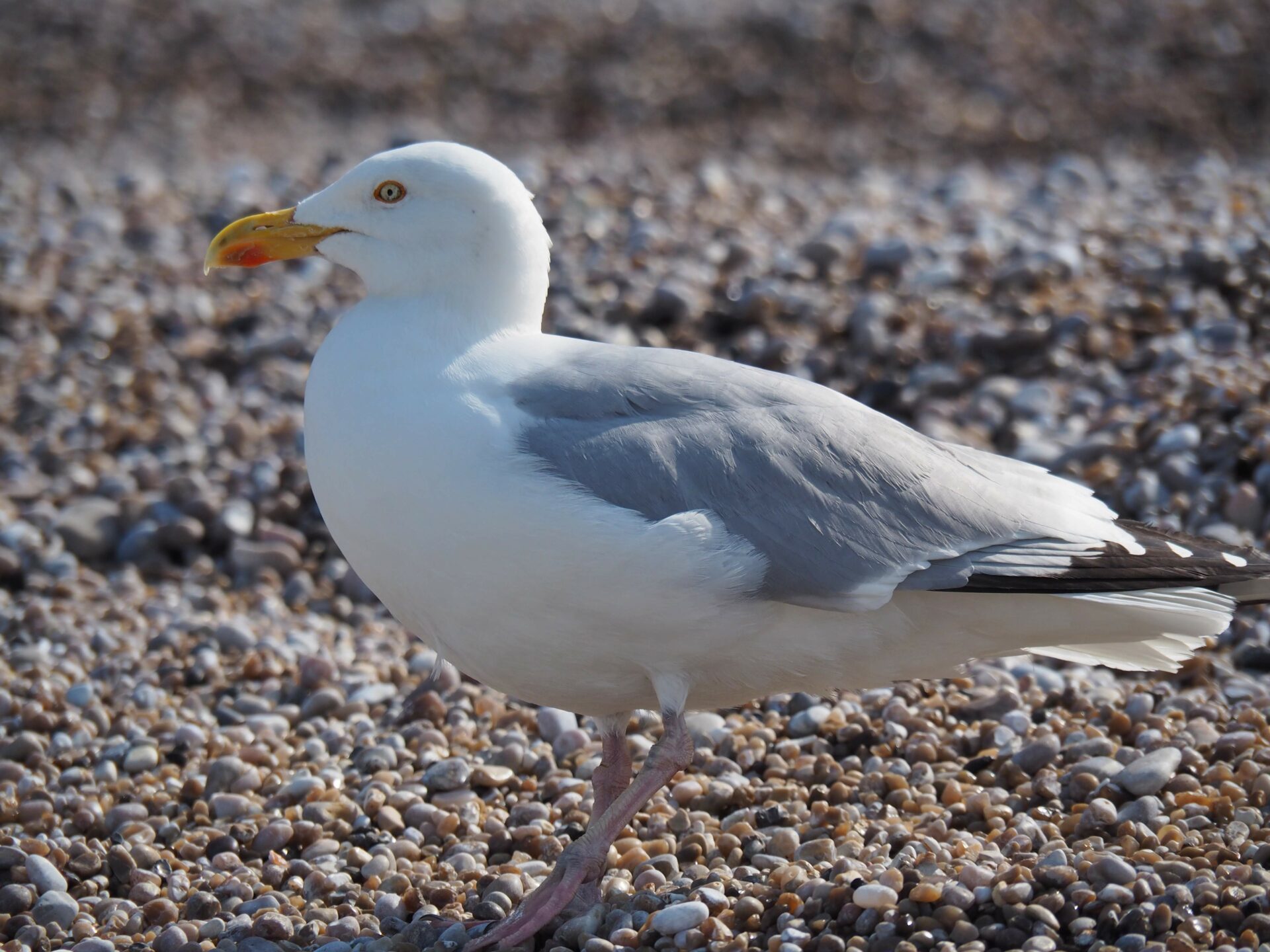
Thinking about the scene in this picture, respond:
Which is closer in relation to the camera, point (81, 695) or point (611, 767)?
point (611, 767)

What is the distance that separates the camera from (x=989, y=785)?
444cm

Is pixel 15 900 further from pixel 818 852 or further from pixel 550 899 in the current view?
pixel 818 852

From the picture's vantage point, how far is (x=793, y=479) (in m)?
3.68

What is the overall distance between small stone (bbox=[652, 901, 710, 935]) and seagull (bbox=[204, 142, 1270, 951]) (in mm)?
250

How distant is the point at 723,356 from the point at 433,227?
141 inches

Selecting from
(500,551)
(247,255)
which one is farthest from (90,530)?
(500,551)

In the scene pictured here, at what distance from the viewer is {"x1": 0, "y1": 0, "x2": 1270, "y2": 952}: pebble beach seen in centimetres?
385

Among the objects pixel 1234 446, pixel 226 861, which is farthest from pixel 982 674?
pixel 226 861

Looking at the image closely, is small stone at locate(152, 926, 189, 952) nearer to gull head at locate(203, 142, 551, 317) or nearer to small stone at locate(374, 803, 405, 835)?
small stone at locate(374, 803, 405, 835)

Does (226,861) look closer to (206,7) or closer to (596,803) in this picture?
(596,803)

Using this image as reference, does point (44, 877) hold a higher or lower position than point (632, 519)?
lower

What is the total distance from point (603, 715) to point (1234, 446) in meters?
3.36

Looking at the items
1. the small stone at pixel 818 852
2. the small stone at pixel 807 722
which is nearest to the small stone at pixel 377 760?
the small stone at pixel 807 722

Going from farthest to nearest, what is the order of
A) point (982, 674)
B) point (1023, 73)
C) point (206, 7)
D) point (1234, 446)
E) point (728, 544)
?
point (206, 7), point (1023, 73), point (1234, 446), point (982, 674), point (728, 544)
